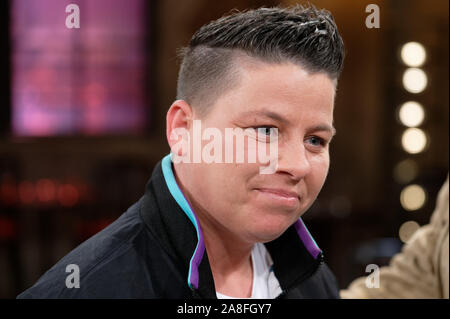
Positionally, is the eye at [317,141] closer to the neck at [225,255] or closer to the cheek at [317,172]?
the cheek at [317,172]

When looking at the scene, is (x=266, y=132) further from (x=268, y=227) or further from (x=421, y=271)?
(x=421, y=271)

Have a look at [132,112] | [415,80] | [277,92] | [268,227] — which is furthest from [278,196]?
[132,112]

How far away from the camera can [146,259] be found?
87 cm

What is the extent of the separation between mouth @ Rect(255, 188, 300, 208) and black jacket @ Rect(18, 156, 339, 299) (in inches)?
4.9

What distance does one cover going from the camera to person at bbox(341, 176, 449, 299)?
4.64 feet

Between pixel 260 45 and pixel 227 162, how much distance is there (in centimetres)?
17

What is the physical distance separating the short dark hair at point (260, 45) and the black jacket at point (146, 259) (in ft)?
0.57

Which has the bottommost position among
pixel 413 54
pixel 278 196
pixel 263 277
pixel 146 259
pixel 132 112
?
pixel 132 112

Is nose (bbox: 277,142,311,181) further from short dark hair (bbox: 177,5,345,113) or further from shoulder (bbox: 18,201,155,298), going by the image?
shoulder (bbox: 18,201,155,298)

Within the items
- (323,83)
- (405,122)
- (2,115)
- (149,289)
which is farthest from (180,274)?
(2,115)

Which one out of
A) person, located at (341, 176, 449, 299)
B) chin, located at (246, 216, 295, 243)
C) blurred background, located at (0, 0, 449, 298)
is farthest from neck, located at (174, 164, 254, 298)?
blurred background, located at (0, 0, 449, 298)

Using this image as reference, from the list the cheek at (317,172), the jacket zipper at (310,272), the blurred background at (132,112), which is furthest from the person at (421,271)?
the blurred background at (132,112)

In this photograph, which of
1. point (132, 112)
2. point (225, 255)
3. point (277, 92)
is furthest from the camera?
point (132, 112)
